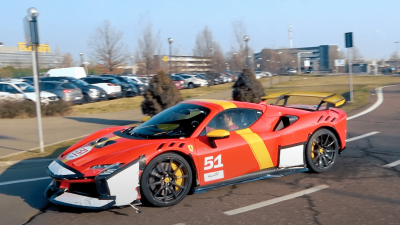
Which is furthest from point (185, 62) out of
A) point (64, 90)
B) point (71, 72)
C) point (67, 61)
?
point (67, 61)

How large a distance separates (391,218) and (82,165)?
374cm

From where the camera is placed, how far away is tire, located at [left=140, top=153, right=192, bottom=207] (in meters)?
5.01

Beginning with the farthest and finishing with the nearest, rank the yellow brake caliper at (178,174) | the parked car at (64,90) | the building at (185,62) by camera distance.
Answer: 1. the building at (185,62)
2. the parked car at (64,90)
3. the yellow brake caliper at (178,174)

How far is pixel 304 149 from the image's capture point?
6438 millimetres

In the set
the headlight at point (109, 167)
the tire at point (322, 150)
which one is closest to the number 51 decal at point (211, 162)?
the headlight at point (109, 167)

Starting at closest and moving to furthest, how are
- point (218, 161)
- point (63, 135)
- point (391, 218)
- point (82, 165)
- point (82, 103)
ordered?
point (391, 218)
point (82, 165)
point (218, 161)
point (63, 135)
point (82, 103)

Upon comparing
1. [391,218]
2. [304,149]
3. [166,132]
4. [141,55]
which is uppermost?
[141,55]

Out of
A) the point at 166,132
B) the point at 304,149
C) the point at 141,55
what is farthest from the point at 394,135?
the point at 141,55

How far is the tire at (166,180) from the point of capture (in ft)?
16.4

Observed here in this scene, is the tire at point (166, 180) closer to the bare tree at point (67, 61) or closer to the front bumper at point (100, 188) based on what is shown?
the front bumper at point (100, 188)

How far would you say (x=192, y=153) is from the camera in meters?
5.34

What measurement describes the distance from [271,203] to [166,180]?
1.41 metres

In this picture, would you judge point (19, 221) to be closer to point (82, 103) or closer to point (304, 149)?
point (304, 149)

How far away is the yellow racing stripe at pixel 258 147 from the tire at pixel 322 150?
88 centimetres
